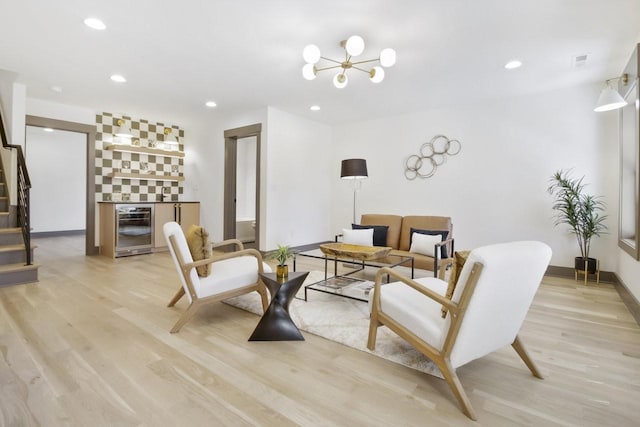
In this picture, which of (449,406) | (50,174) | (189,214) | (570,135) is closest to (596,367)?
(449,406)

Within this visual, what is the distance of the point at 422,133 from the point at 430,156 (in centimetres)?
44

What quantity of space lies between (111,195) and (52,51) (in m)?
2.93

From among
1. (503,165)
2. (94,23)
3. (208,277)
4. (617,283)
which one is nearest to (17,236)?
(94,23)

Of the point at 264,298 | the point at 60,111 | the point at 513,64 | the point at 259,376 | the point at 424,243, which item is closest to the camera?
the point at 259,376

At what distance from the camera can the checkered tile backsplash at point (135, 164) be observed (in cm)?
553

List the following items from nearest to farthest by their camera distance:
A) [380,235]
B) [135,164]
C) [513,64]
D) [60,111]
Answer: [513,64], [380,235], [60,111], [135,164]

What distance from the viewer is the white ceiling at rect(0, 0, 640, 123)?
251cm

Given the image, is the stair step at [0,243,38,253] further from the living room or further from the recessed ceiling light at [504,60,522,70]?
the recessed ceiling light at [504,60,522,70]

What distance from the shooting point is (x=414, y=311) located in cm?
181

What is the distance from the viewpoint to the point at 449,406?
1.55 metres

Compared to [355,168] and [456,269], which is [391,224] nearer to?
[355,168]

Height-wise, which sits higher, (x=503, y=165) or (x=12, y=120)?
(x=12, y=120)

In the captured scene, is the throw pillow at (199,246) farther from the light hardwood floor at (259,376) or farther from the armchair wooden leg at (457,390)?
the armchair wooden leg at (457,390)

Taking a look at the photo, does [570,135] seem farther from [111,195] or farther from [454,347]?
[111,195]
